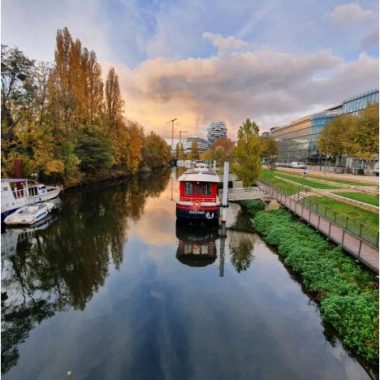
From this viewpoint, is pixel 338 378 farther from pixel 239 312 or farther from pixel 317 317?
pixel 239 312

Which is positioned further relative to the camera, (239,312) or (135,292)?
(135,292)

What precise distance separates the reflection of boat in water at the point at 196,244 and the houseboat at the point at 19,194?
13718mm

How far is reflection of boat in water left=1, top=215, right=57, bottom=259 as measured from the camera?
51.3ft

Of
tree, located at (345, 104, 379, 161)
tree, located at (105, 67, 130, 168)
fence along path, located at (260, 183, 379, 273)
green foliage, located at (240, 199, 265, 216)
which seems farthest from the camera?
tree, located at (105, 67, 130, 168)

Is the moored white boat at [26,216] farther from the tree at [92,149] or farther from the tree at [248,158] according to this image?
the tree at [248,158]

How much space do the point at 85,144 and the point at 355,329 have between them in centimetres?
3958

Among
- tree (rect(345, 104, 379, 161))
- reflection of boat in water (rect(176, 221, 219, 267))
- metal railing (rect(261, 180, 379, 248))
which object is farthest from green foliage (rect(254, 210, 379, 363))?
tree (rect(345, 104, 379, 161))

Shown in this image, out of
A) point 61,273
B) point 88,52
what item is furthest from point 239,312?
point 88,52

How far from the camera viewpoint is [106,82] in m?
53.5

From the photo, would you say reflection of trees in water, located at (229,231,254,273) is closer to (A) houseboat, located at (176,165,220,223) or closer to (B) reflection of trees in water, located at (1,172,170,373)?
(A) houseboat, located at (176,165,220,223)

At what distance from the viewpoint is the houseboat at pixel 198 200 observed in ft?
64.4

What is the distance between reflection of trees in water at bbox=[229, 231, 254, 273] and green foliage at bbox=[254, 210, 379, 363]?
1.70 meters

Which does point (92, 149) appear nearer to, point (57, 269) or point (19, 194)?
point (19, 194)

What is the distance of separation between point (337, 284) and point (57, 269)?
12.8m
